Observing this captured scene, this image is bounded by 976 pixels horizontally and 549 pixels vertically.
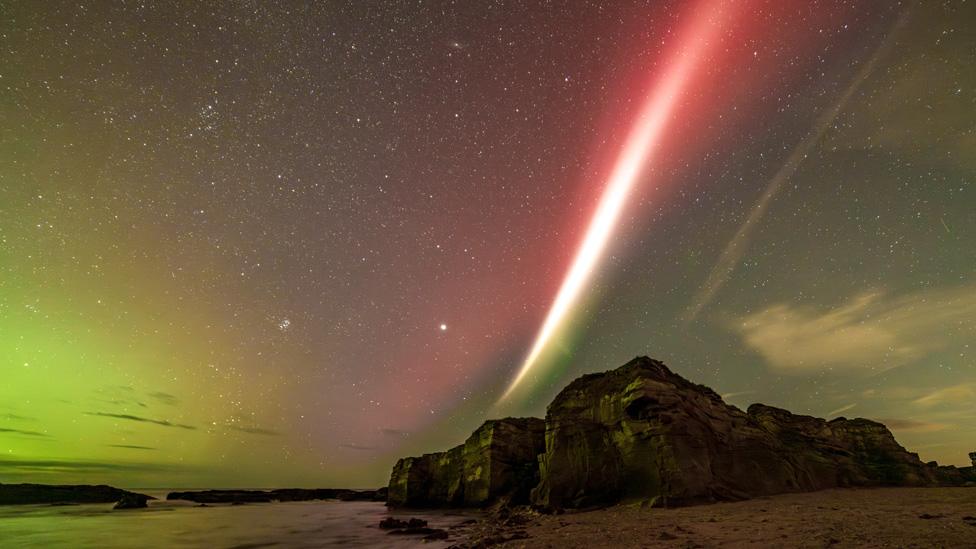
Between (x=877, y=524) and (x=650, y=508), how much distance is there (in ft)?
46.1

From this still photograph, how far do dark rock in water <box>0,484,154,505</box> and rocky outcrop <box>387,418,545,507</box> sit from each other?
75918mm

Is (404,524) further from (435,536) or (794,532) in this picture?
(794,532)

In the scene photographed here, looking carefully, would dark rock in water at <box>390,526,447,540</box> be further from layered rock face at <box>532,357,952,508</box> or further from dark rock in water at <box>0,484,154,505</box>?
dark rock in water at <box>0,484,154,505</box>

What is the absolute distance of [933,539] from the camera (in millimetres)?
8336

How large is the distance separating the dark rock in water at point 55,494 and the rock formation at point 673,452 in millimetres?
104914

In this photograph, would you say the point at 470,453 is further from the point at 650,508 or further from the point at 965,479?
the point at 965,479

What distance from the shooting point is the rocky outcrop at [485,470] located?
149 feet

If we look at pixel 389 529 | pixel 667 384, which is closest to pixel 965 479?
pixel 667 384

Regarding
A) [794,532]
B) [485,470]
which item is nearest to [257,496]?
[485,470]

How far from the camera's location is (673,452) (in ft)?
84.2

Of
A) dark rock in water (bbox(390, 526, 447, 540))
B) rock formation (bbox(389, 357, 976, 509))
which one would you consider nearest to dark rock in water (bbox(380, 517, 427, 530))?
dark rock in water (bbox(390, 526, 447, 540))

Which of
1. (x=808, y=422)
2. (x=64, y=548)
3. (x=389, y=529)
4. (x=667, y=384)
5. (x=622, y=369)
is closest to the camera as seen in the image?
(x=64, y=548)

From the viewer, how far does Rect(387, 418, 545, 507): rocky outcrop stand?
45531 millimetres

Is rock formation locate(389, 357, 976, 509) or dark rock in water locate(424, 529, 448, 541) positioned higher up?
rock formation locate(389, 357, 976, 509)
